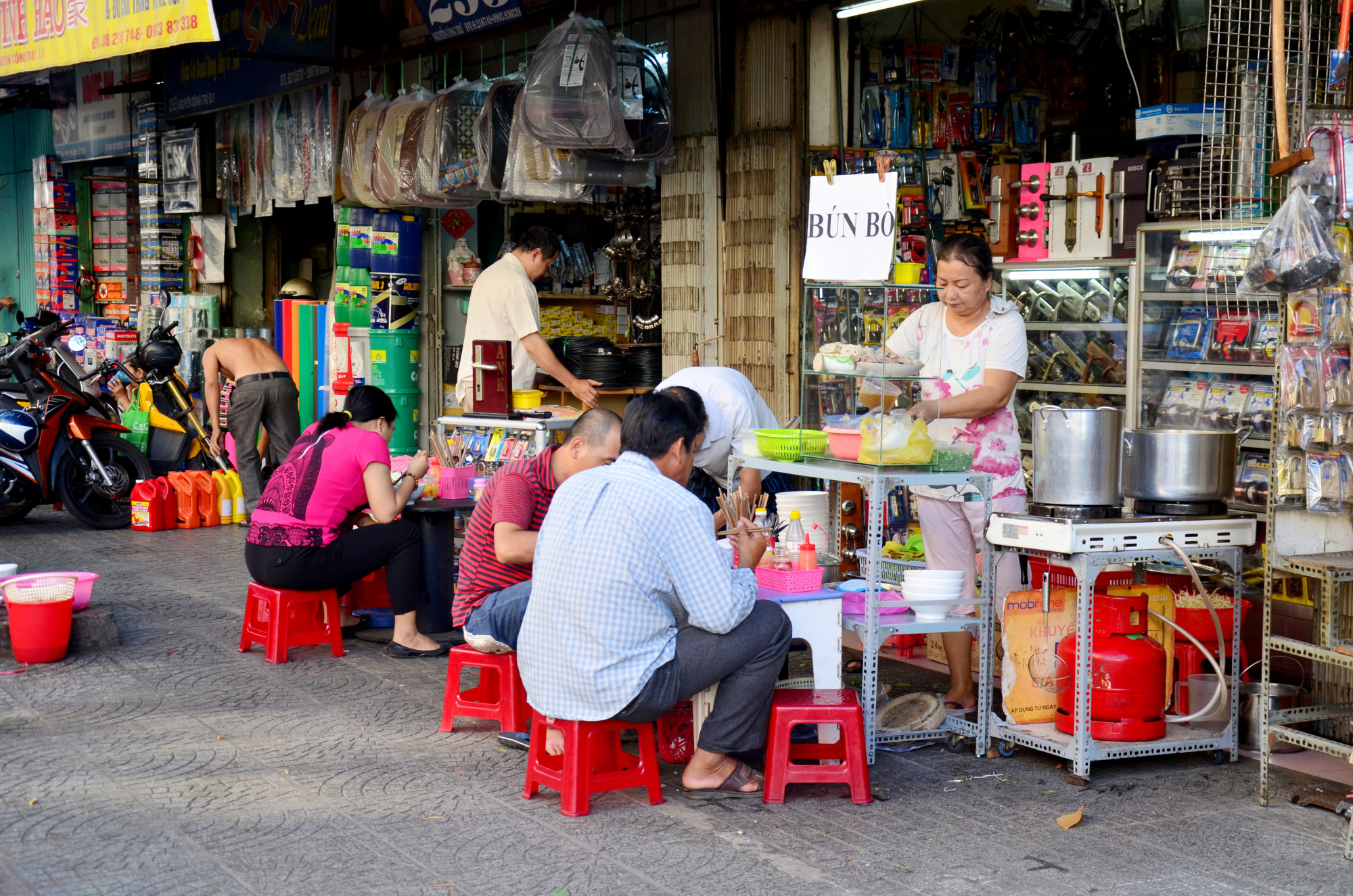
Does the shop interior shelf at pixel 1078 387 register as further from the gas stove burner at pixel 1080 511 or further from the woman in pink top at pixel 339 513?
the woman in pink top at pixel 339 513

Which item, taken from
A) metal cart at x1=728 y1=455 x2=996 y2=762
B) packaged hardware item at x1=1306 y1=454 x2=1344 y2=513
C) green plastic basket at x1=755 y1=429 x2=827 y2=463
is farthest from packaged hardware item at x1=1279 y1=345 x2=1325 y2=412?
green plastic basket at x1=755 y1=429 x2=827 y2=463

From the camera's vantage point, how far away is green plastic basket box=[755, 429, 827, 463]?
5.02m

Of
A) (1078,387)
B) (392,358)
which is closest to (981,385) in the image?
(1078,387)

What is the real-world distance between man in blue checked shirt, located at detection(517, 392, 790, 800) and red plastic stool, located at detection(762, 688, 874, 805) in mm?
85

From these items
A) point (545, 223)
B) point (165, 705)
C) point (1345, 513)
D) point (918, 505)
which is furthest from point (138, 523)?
point (1345, 513)

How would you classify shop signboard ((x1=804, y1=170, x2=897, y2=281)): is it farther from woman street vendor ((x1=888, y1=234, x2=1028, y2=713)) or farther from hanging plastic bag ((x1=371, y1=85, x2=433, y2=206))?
hanging plastic bag ((x1=371, y1=85, x2=433, y2=206))

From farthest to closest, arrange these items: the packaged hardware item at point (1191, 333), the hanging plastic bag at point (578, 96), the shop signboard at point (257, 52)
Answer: the shop signboard at point (257, 52) → the hanging plastic bag at point (578, 96) → the packaged hardware item at point (1191, 333)

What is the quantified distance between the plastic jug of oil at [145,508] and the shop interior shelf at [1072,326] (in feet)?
20.5

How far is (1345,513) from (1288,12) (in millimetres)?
1751

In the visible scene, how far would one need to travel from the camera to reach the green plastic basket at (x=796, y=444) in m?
5.02

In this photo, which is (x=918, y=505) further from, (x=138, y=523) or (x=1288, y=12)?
Answer: (x=138, y=523)

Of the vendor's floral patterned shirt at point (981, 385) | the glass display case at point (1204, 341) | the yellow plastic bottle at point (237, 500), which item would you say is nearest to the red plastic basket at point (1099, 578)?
the vendor's floral patterned shirt at point (981, 385)

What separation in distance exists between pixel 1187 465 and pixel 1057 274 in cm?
301

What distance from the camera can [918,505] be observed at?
5.54 m
